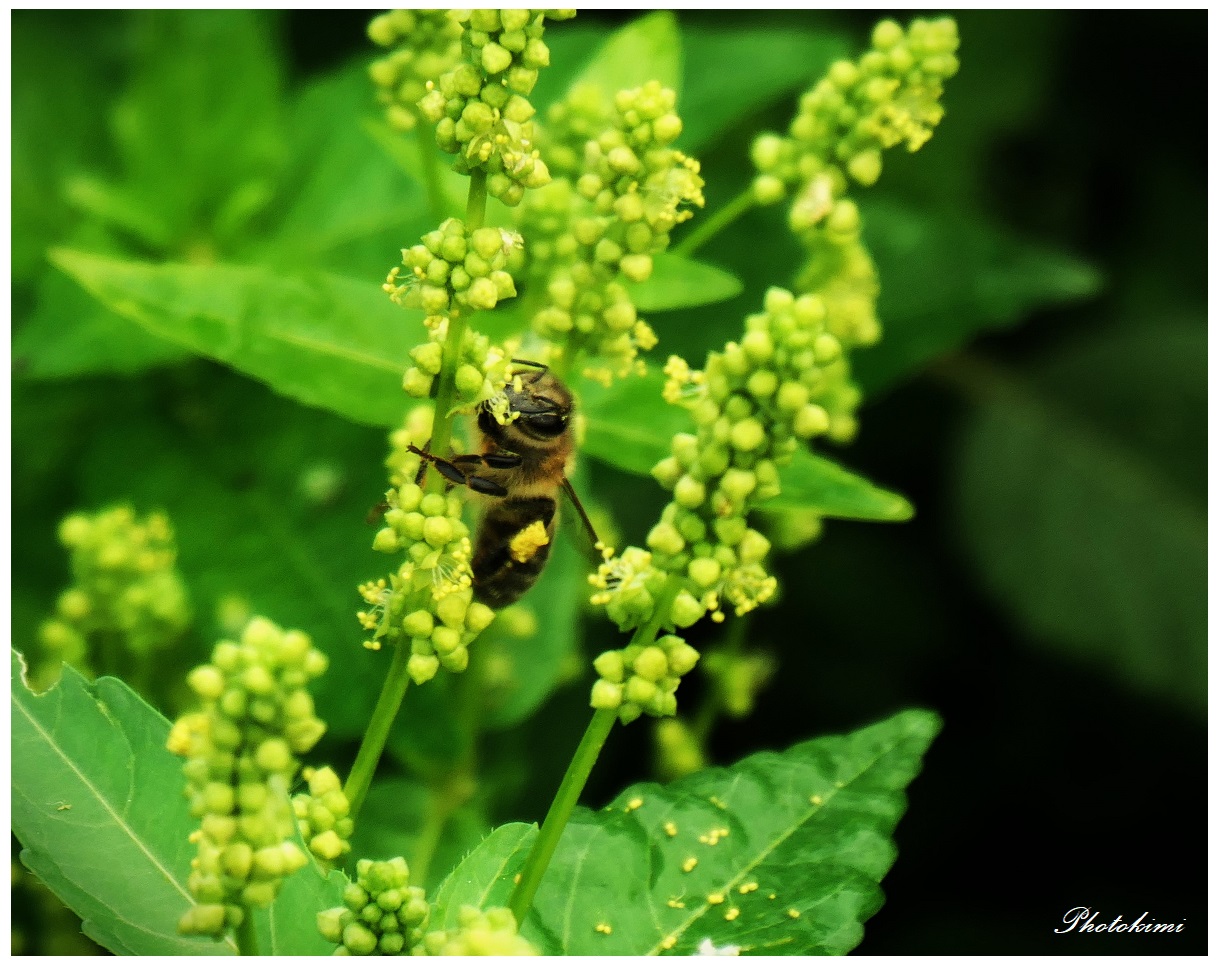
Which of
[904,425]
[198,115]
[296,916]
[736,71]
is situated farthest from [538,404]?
[904,425]

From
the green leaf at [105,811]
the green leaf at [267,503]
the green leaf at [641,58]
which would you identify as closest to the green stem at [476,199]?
the green leaf at [105,811]

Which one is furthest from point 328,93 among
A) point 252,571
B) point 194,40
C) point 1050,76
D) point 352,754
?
point 1050,76

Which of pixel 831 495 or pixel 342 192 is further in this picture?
pixel 342 192

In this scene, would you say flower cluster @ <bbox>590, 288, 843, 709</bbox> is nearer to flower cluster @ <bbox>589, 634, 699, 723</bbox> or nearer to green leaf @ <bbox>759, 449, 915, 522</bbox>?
flower cluster @ <bbox>589, 634, 699, 723</bbox>

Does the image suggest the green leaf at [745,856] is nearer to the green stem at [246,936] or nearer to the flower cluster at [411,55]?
the green stem at [246,936]

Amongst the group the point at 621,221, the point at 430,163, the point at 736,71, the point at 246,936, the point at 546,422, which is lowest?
the point at 246,936

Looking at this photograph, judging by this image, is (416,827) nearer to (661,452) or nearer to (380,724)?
(661,452)

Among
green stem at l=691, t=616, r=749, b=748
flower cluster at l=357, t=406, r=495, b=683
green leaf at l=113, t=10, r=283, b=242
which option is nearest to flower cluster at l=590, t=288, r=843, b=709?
flower cluster at l=357, t=406, r=495, b=683
